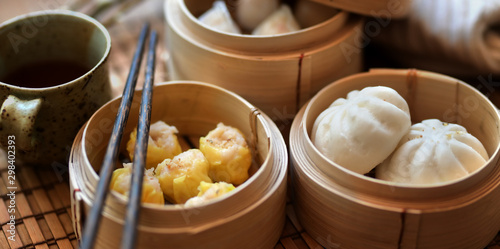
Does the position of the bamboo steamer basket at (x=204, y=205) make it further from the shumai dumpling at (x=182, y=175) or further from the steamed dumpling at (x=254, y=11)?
the steamed dumpling at (x=254, y=11)

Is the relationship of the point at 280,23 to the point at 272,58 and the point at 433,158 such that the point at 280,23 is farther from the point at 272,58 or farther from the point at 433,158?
the point at 433,158

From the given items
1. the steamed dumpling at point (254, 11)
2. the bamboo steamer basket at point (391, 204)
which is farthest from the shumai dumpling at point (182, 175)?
the steamed dumpling at point (254, 11)

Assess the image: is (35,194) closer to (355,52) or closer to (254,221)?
(254,221)

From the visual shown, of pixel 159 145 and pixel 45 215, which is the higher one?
pixel 159 145

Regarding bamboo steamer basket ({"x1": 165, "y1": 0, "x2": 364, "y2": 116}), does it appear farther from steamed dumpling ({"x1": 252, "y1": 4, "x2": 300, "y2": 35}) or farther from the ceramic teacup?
the ceramic teacup

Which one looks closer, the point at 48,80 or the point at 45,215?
the point at 45,215

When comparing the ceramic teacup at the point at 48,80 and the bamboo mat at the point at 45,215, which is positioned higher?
the ceramic teacup at the point at 48,80

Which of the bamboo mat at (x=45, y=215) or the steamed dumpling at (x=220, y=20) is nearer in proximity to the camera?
the bamboo mat at (x=45, y=215)

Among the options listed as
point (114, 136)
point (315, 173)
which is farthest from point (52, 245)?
point (315, 173)

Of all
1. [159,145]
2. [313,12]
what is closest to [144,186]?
[159,145]
